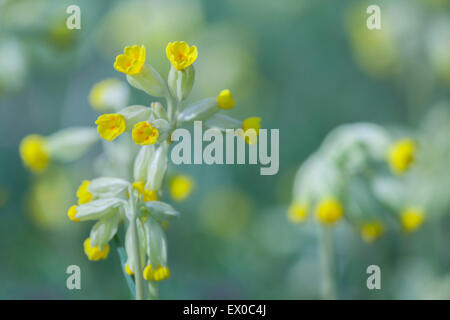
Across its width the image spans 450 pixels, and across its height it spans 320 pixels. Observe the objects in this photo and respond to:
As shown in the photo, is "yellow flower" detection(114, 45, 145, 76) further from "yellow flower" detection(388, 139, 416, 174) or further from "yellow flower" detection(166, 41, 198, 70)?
"yellow flower" detection(388, 139, 416, 174)

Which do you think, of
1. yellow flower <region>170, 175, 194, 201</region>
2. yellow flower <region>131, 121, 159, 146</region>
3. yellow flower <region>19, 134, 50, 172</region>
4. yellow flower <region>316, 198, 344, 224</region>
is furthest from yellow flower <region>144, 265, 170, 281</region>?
yellow flower <region>19, 134, 50, 172</region>

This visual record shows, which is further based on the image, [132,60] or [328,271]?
[328,271]

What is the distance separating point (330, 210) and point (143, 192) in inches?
39.5

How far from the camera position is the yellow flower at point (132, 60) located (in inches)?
70.2

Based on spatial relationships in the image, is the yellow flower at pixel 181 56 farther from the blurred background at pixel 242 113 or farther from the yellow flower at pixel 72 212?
the blurred background at pixel 242 113

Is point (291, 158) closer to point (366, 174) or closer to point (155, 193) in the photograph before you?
point (366, 174)

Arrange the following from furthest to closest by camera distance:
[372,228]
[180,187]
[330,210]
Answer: [372,228] → [330,210] → [180,187]

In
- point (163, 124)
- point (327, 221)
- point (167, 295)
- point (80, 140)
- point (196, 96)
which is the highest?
point (196, 96)

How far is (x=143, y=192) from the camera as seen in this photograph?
175 centimetres

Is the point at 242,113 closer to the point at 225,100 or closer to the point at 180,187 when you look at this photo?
the point at 180,187

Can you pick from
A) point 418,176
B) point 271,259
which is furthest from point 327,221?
point 271,259

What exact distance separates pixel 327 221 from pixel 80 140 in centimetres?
111

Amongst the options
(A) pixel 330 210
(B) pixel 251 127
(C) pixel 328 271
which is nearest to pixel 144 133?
(B) pixel 251 127

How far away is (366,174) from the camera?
279cm
